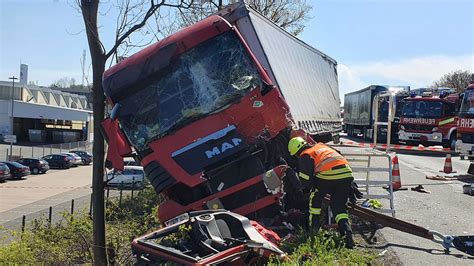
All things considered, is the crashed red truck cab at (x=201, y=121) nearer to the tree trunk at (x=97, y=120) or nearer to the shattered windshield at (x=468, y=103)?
the tree trunk at (x=97, y=120)

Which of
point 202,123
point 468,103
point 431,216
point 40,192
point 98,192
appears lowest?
point 40,192

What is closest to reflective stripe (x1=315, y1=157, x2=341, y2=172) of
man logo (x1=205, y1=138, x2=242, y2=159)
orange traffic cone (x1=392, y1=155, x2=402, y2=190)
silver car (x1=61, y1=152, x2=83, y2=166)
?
man logo (x1=205, y1=138, x2=242, y2=159)

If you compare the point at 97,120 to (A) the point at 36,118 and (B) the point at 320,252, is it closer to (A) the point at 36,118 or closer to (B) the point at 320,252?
(B) the point at 320,252

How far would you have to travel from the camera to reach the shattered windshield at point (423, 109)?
27094 millimetres

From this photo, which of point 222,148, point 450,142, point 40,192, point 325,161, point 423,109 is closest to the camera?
point 325,161

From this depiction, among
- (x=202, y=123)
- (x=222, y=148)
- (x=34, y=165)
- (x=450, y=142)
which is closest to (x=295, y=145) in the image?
(x=222, y=148)

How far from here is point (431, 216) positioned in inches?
344

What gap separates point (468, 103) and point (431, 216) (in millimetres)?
9106

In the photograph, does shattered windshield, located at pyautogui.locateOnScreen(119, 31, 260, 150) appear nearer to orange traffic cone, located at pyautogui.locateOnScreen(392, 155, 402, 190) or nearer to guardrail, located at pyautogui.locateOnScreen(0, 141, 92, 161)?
orange traffic cone, located at pyautogui.locateOnScreen(392, 155, 402, 190)

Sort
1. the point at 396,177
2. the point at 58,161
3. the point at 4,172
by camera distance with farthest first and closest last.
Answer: the point at 58,161 → the point at 4,172 → the point at 396,177

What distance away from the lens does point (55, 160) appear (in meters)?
47.0

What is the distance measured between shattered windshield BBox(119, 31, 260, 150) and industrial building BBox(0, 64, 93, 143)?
2330 inches

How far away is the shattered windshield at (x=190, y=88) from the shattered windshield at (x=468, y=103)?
11993 mm

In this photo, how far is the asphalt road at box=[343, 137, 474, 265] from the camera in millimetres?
6035
